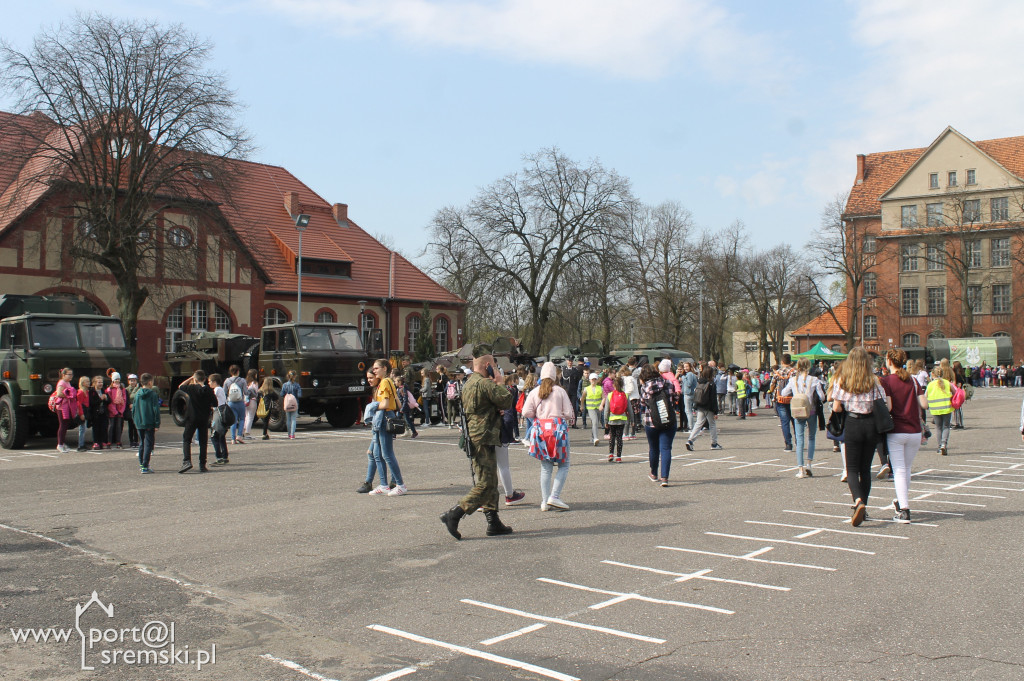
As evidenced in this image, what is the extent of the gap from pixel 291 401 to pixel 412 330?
3103 centimetres

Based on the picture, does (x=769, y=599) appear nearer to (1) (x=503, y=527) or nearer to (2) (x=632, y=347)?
(1) (x=503, y=527)

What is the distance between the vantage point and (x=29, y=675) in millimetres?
4715

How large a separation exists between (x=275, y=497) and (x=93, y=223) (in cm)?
2369

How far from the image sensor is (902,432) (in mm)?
8914

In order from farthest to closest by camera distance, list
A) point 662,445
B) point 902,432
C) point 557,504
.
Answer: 1. point 662,445
2. point 557,504
3. point 902,432

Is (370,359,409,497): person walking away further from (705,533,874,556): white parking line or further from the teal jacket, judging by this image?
the teal jacket

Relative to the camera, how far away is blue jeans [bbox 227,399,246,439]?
19234 millimetres

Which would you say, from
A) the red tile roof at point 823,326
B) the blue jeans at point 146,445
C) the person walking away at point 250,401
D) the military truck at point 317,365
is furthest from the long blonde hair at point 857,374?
the red tile roof at point 823,326

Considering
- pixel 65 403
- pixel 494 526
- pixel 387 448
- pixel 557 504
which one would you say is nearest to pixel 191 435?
pixel 387 448

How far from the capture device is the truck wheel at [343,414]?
2427 centimetres

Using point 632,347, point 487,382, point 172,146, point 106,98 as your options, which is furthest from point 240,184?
point 487,382

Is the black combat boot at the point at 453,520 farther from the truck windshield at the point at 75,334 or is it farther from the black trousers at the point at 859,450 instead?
the truck windshield at the point at 75,334

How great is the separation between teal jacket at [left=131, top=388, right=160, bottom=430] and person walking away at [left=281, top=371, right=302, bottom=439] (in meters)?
6.06

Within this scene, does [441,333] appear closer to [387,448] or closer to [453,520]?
[387,448]
